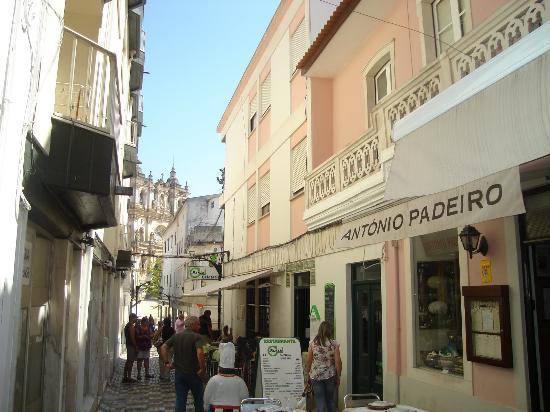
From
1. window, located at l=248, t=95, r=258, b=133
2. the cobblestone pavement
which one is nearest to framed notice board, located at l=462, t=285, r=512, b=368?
the cobblestone pavement

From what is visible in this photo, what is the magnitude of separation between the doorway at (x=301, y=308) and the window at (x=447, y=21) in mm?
6715

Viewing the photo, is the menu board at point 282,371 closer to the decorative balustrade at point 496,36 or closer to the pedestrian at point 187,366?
the pedestrian at point 187,366

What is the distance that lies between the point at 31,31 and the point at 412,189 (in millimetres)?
3613

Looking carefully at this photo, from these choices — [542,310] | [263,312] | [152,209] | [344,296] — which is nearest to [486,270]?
[542,310]

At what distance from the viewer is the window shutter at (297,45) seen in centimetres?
1374

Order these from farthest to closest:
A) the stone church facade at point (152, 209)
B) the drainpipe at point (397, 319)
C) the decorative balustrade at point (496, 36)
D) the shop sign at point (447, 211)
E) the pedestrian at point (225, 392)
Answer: the stone church facade at point (152, 209)
the drainpipe at point (397, 319)
the pedestrian at point (225, 392)
the decorative balustrade at point (496, 36)
the shop sign at point (447, 211)

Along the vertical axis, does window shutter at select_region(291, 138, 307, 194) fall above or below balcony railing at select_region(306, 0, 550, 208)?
above

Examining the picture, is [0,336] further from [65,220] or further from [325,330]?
[325,330]

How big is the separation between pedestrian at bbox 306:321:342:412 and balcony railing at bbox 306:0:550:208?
2821 millimetres

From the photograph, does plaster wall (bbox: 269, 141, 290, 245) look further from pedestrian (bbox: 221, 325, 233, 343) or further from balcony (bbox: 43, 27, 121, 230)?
balcony (bbox: 43, 27, 121, 230)

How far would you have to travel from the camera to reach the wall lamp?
6305mm

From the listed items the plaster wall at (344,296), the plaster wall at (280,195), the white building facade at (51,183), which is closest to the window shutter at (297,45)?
the plaster wall at (280,195)

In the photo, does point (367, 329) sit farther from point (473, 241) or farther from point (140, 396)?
point (140, 396)

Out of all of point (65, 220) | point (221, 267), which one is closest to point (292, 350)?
point (65, 220)
